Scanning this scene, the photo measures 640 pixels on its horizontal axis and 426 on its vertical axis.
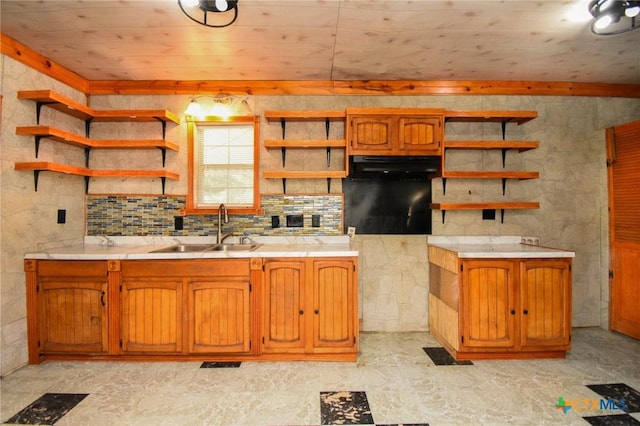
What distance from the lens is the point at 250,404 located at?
6.59 feet

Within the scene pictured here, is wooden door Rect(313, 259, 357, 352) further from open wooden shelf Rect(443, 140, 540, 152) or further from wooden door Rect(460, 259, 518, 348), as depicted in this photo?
open wooden shelf Rect(443, 140, 540, 152)

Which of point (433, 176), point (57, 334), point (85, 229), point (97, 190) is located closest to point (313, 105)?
point (433, 176)

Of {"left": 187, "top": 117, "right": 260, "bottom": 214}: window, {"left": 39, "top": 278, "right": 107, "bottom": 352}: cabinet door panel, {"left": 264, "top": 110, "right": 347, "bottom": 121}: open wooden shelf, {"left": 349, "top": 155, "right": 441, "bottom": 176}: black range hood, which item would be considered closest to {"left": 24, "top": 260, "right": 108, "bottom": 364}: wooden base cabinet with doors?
{"left": 39, "top": 278, "right": 107, "bottom": 352}: cabinet door panel

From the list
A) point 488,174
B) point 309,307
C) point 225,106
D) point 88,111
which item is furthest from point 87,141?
point 488,174

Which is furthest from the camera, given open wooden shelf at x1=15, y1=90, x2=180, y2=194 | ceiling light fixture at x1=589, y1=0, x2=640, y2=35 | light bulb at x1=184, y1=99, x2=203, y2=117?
light bulb at x1=184, y1=99, x2=203, y2=117

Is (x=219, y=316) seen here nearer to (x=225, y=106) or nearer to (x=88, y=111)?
(x=225, y=106)

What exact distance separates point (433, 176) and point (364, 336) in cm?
171

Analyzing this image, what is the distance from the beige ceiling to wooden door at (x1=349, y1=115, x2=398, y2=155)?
48cm

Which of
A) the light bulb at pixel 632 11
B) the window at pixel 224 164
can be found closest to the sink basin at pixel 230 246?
the window at pixel 224 164

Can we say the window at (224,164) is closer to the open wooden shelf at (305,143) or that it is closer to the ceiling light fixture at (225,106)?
the ceiling light fixture at (225,106)

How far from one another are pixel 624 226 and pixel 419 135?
2.23m

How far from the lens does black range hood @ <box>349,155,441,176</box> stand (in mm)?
Answer: 2898

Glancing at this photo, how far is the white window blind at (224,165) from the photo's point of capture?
3.29 meters

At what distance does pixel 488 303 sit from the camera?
103 inches
